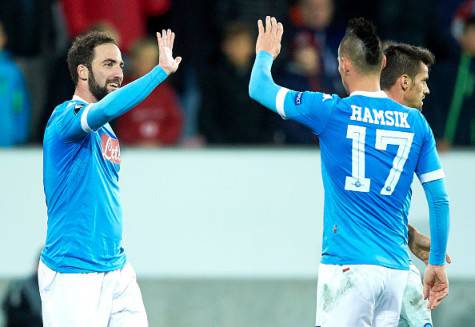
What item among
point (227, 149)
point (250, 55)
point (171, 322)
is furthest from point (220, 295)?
point (250, 55)

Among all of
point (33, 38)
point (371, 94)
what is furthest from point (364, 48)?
point (33, 38)

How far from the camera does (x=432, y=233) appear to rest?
6629 mm

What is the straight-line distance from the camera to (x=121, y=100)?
654cm

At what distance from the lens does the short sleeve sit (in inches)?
255

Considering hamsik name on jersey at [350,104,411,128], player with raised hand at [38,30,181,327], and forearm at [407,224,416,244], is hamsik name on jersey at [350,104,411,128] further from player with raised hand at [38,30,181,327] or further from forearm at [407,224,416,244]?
player with raised hand at [38,30,181,327]

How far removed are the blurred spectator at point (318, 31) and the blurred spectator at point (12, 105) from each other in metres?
2.36

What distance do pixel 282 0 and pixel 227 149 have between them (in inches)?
68.3

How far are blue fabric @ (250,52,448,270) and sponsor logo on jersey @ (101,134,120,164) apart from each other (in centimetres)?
109

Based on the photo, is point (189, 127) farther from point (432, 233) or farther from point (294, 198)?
point (432, 233)

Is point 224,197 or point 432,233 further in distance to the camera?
point 224,197

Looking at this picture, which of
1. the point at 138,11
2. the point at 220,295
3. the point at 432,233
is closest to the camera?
the point at 432,233

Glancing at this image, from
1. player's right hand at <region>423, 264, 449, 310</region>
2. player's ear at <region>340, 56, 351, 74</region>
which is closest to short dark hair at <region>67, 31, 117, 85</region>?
player's ear at <region>340, 56, 351, 74</region>

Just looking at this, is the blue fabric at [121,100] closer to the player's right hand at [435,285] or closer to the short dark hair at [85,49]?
the short dark hair at [85,49]

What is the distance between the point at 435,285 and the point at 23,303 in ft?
15.0
